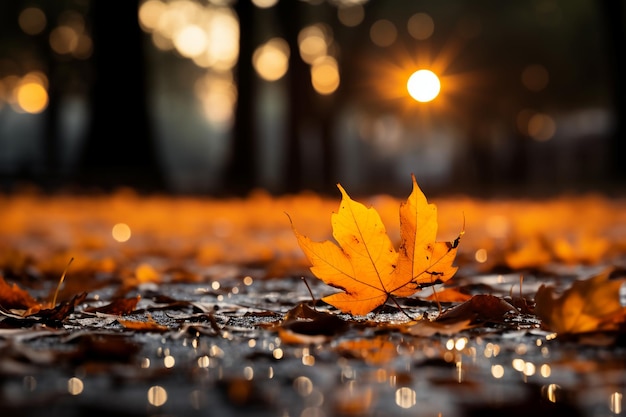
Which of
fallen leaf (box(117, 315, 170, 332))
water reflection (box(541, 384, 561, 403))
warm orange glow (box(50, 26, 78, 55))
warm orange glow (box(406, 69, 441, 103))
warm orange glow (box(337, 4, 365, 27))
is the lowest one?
water reflection (box(541, 384, 561, 403))

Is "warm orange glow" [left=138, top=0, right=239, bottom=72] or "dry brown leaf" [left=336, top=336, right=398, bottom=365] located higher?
"warm orange glow" [left=138, top=0, right=239, bottom=72]

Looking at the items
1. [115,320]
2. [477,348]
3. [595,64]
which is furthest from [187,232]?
[595,64]

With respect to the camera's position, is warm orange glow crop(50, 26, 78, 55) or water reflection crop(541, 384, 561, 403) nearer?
water reflection crop(541, 384, 561, 403)

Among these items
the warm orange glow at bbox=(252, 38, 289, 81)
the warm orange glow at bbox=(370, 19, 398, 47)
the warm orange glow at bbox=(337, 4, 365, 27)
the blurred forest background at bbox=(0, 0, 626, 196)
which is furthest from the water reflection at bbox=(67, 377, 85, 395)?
the warm orange glow at bbox=(252, 38, 289, 81)

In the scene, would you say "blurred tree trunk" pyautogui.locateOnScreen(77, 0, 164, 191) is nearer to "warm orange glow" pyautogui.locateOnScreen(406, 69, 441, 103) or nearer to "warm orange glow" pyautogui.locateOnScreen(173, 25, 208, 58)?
"warm orange glow" pyautogui.locateOnScreen(406, 69, 441, 103)

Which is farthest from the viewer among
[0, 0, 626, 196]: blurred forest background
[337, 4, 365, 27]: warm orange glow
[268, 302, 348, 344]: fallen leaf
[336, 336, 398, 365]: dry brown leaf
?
[337, 4, 365, 27]: warm orange glow

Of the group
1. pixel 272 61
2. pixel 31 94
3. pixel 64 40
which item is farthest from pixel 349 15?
pixel 31 94
